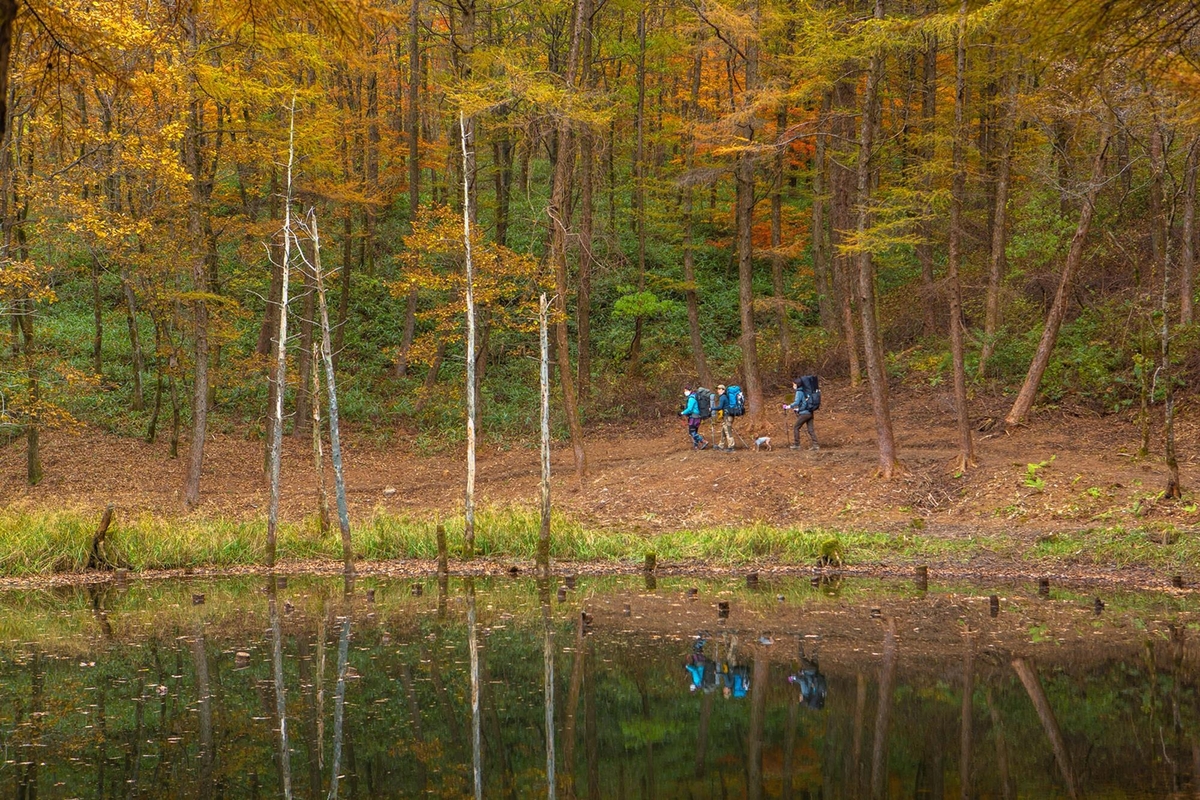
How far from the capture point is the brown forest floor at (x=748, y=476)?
18250 millimetres

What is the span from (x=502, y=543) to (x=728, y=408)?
7.46 m

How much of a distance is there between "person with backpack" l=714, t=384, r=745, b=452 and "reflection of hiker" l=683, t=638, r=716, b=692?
12.3 m

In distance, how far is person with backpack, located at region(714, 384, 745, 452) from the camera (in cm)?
2381

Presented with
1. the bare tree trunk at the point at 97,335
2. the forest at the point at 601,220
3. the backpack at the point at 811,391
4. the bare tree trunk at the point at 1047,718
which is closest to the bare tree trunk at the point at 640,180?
the forest at the point at 601,220

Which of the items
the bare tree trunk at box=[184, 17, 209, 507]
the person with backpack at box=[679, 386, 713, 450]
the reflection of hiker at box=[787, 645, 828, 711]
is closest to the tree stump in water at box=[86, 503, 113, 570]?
the bare tree trunk at box=[184, 17, 209, 507]

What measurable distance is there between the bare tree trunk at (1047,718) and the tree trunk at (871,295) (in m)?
9.83

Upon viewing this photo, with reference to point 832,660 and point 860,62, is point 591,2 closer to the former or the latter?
point 860,62

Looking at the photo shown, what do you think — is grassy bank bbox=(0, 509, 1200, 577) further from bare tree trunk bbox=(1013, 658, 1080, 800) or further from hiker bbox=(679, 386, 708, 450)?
bare tree trunk bbox=(1013, 658, 1080, 800)

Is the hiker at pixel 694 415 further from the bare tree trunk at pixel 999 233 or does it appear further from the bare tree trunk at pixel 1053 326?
the bare tree trunk at pixel 1053 326

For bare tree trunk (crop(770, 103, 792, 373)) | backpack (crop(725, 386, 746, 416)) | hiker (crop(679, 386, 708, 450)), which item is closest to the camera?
backpack (crop(725, 386, 746, 416))

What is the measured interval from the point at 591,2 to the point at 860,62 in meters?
7.16

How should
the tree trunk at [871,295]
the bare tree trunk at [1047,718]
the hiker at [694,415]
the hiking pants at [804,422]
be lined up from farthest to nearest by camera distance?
the hiker at [694,415]
the hiking pants at [804,422]
the tree trunk at [871,295]
the bare tree trunk at [1047,718]

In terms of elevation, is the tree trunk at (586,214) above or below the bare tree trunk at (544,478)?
above

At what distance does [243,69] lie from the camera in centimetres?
2153
